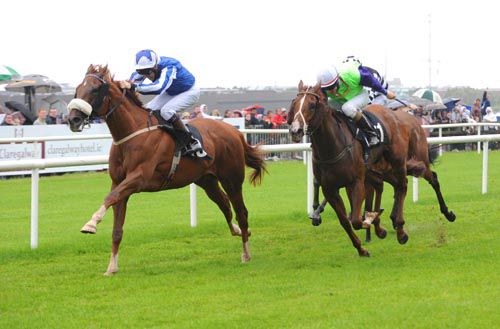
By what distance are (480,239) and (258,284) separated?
3089mm

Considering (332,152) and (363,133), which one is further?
(363,133)

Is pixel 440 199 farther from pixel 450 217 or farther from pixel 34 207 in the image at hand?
pixel 34 207

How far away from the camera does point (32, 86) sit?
23.3m

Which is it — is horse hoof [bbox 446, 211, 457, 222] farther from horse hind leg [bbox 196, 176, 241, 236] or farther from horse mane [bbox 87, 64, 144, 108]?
horse mane [bbox 87, 64, 144, 108]

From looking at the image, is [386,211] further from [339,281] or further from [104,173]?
[104,173]

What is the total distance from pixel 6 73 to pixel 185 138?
15.1 m

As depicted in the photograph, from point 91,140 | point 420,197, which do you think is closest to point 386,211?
point 420,197

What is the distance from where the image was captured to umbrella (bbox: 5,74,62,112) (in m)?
23.0

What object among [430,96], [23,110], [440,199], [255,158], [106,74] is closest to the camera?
[106,74]

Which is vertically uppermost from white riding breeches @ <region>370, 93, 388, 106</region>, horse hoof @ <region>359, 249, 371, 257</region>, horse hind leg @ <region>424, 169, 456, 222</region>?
white riding breeches @ <region>370, 93, 388, 106</region>

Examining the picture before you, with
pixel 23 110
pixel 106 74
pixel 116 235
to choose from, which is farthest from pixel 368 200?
pixel 23 110

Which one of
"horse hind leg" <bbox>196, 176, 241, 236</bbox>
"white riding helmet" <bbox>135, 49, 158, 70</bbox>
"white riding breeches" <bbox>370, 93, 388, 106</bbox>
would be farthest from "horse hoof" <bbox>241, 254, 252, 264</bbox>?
Answer: "white riding breeches" <bbox>370, 93, 388, 106</bbox>

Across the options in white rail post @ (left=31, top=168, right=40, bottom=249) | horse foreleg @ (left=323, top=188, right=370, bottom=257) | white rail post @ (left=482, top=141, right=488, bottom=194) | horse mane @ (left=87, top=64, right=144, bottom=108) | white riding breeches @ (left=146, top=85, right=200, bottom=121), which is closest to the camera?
horse mane @ (left=87, top=64, right=144, bottom=108)

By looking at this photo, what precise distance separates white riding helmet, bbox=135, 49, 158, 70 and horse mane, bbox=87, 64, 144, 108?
25 cm
